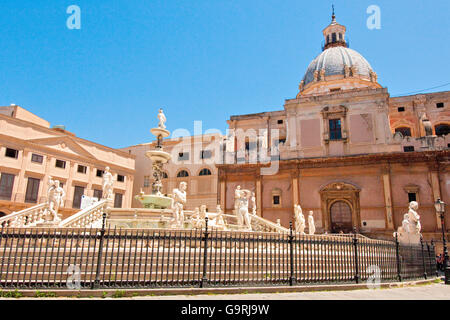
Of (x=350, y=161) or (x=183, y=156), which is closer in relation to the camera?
(x=350, y=161)

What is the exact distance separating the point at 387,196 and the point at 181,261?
21.6 metres

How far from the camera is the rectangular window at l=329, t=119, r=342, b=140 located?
28.3m

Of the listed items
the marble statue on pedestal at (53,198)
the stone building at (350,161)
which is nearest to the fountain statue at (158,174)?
the marble statue on pedestal at (53,198)

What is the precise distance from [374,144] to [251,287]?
23.2 meters

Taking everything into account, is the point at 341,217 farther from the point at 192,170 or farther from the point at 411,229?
the point at 192,170

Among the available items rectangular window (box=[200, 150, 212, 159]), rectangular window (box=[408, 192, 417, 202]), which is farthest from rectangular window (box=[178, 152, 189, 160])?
rectangular window (box=[408, 192, 417, 202])

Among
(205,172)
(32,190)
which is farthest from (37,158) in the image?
(205,172)

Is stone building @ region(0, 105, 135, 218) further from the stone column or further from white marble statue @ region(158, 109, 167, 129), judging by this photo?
the stone column

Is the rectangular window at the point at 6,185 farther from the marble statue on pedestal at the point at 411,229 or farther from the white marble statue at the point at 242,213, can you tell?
the marble statue on pedestal at the point at 411,229

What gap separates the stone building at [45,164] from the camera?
26516 millimetres

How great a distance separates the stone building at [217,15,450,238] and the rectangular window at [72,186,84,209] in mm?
13507

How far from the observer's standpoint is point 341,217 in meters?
26.6
